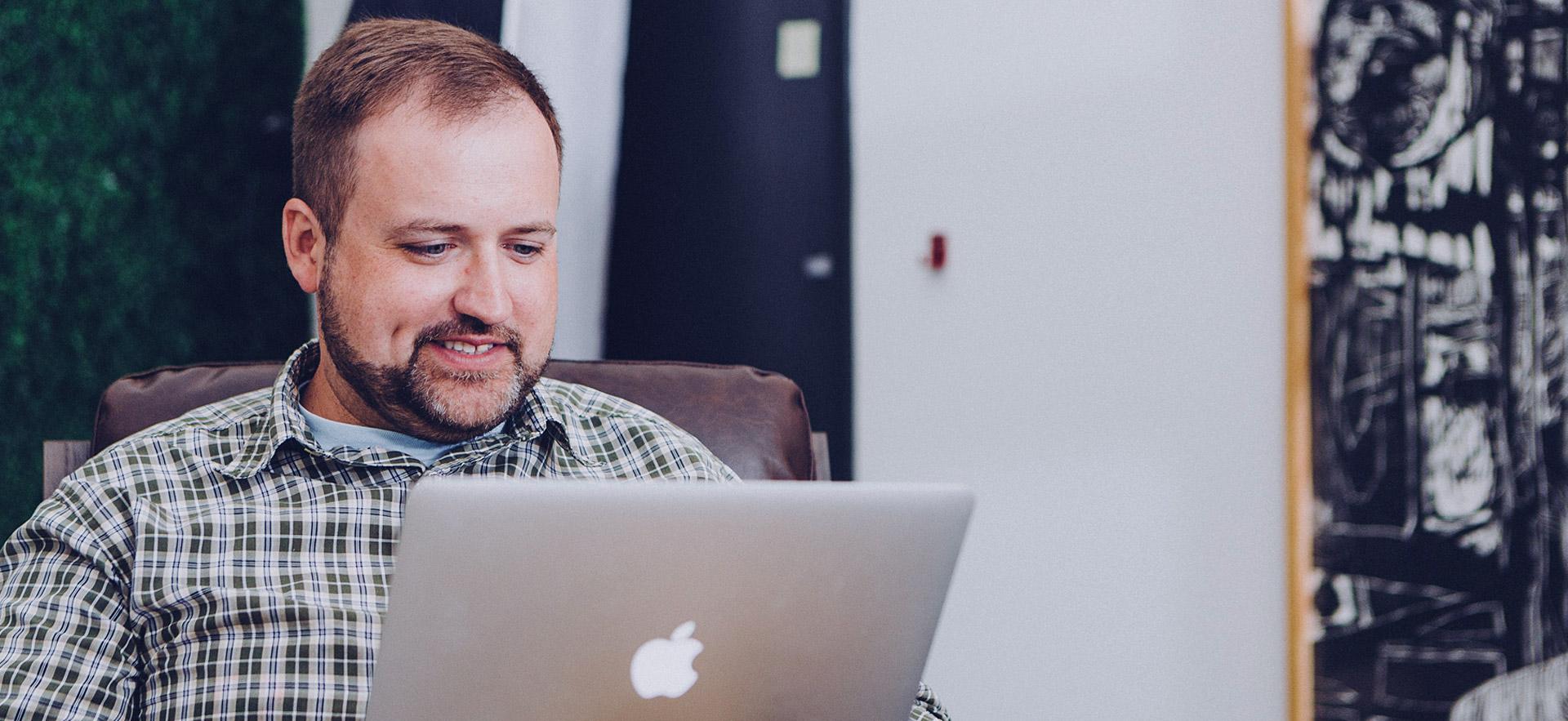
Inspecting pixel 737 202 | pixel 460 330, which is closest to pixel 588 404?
pixel 460 330

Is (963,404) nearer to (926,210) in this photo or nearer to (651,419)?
(926,210)

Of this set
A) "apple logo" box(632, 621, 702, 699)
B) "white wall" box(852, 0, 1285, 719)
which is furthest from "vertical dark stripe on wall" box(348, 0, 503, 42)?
"apple logo" box(632, 621, 702, 699)

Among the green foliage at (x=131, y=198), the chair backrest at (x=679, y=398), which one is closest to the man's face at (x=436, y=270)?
the chair backrest at (x=679, y=398)

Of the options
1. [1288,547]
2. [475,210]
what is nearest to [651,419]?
[475,210]

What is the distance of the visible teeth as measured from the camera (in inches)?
43.1

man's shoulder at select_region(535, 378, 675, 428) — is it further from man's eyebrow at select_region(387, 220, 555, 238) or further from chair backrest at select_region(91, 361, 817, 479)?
man's eyebrow at select_region(387, 220, 555, 238)

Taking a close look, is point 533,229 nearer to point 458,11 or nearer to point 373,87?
point 373,87

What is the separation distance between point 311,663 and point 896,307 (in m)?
1.15

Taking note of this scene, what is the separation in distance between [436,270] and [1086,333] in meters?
1.10

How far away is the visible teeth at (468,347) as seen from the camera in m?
1.09

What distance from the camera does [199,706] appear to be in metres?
0.92

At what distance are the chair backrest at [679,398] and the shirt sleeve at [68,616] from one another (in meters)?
0.17

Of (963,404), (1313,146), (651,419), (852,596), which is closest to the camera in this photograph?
(852,596)

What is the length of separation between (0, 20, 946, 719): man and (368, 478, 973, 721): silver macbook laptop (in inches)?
10.8
